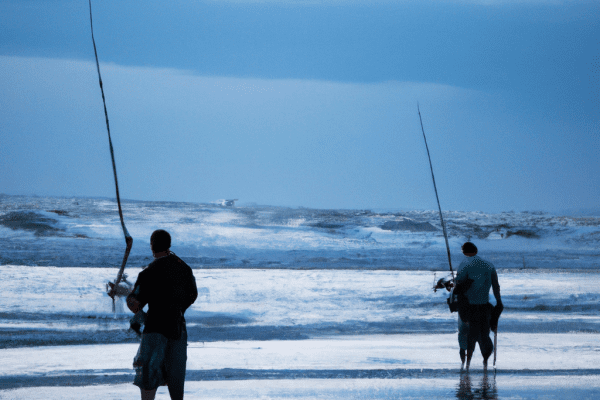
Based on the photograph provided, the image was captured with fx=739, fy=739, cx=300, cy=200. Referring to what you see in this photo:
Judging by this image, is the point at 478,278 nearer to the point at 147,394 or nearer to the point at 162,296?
the point at 162,296

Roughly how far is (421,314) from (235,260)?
37.4ft

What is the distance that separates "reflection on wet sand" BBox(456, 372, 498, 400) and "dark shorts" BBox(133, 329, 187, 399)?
8.13ft

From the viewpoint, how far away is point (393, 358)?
8.51 m

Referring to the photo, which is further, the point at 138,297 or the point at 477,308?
the point at 477,308

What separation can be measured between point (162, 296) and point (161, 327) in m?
0.22

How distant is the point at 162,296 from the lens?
17.8 ft

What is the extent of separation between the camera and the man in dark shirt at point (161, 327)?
5.36m

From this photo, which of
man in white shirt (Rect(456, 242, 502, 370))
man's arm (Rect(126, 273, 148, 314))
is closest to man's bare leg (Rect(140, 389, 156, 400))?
man's arm (Rect(126, 273, 148, 314))

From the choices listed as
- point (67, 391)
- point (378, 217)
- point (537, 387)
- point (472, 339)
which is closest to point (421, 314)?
point (472, 339)

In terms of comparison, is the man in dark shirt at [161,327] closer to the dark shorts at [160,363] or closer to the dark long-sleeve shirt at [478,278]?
the dark shorts at [160,363]

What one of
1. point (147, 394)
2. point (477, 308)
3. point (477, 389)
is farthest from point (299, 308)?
point (147, 394)

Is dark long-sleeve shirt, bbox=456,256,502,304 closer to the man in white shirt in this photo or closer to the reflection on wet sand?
the man in white shirt

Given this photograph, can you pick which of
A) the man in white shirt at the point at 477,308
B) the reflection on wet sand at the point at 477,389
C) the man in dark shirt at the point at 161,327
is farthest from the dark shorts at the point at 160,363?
the man in white shirt at the point at 477,308

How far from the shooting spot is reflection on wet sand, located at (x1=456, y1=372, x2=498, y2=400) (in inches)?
252
